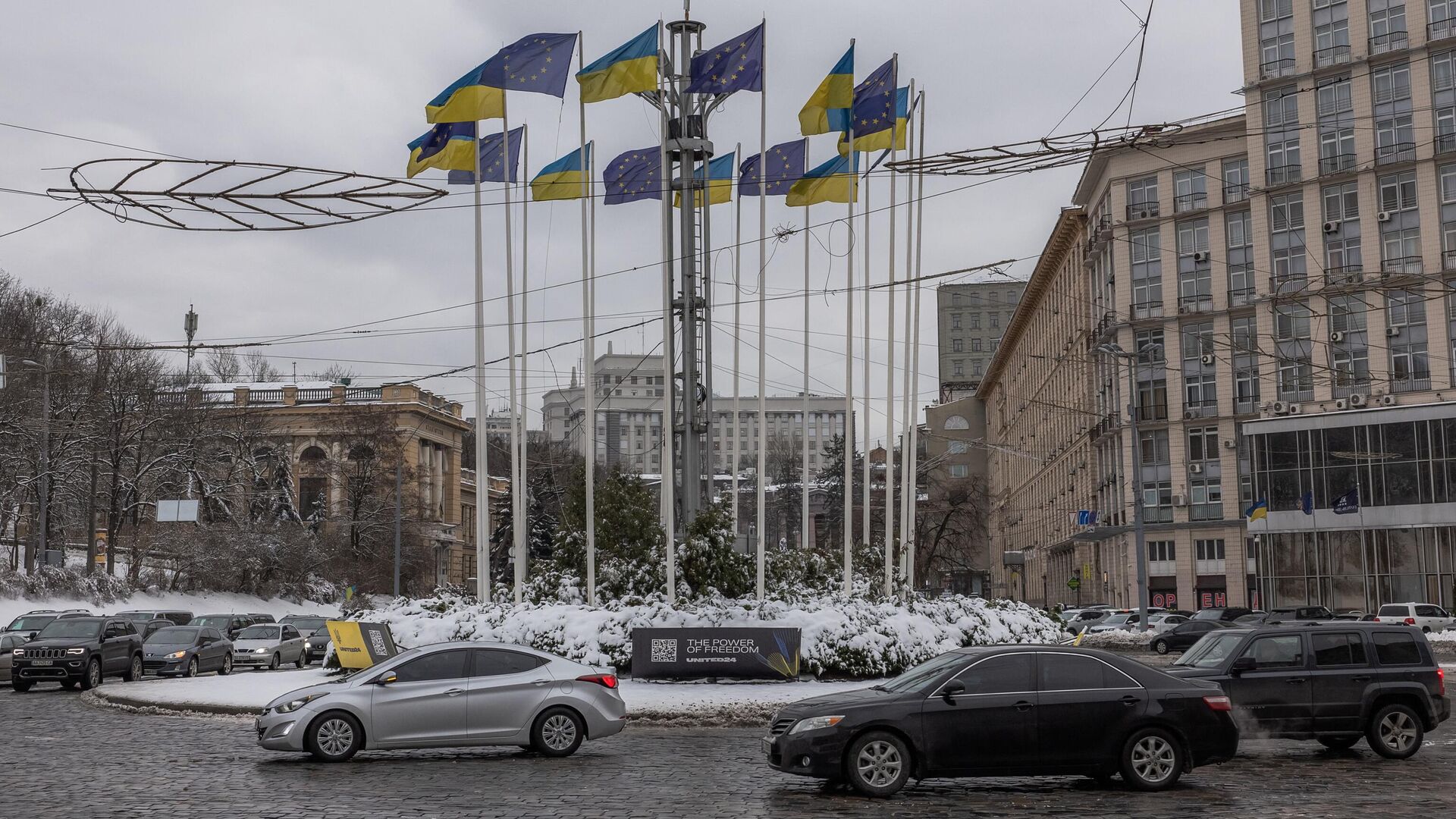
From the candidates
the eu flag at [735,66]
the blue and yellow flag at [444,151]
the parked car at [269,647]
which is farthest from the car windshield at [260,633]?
the eu flag at [735,66]

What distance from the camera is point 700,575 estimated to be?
27.8 metres

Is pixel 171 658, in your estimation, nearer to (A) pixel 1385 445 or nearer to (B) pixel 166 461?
(B) pixel 166 461

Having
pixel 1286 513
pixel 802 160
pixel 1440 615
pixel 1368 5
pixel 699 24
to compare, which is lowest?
pixel 1440 615

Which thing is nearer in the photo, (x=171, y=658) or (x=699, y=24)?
(x=699, y=24)

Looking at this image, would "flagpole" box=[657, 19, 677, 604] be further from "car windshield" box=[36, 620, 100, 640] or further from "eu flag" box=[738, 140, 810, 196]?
"car windshield" box=[36, 620, 100, 640]

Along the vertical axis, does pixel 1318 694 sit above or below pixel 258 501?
below

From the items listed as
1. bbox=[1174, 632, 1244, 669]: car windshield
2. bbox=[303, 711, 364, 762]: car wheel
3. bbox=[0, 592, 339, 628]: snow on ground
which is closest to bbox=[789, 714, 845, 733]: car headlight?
Result: bbox=[303, 711, 364, 762]: car wheel

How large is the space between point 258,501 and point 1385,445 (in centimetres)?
6144

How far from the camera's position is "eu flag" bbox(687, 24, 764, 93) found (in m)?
27.4

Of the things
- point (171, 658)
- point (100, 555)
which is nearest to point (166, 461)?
point (100, 555)

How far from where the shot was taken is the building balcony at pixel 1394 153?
59688 millimetres

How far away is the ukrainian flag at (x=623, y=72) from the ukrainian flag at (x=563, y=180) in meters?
1.32

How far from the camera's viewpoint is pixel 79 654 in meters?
31.1

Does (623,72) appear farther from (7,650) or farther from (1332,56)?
(1332,56)
